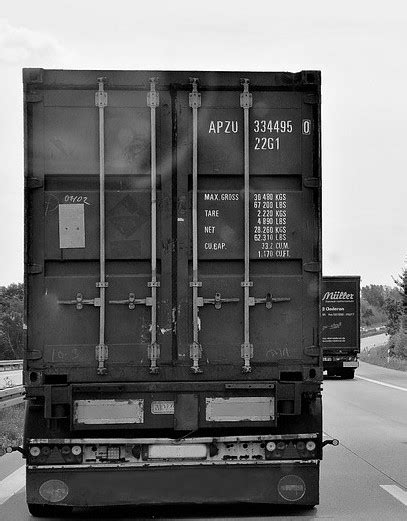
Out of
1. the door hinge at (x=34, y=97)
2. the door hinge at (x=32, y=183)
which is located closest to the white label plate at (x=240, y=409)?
the door hinge at (x=32, y=183)

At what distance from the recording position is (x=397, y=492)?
10.9 metres

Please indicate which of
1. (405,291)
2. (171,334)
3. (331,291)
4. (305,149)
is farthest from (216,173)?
(405,291)

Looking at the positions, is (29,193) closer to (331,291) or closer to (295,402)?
(295,402)

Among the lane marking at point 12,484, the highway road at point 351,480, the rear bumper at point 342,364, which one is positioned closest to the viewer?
the highway road at point 351,480

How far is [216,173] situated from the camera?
9352mm

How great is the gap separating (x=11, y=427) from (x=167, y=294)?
8.57 metres

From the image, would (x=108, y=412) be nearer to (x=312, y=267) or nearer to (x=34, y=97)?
(x=312, y=267)

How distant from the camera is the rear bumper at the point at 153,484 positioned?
9.20m

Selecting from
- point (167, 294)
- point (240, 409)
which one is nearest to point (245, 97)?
point (167, 294)

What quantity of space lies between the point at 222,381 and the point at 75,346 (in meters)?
1.25

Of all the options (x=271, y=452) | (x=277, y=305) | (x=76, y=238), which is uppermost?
(x=76, y=238)

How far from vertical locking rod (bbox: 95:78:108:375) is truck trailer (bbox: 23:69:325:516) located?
16 mm

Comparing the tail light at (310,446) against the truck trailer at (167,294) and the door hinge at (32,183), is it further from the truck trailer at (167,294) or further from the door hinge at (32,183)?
the door hinge at (32,183)

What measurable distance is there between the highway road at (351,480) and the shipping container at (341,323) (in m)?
15.9
